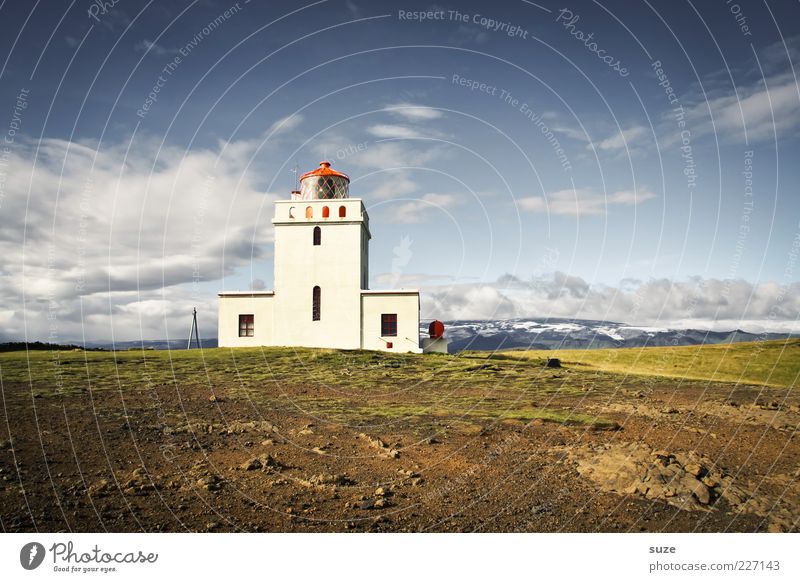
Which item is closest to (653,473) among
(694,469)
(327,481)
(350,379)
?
(694,469)

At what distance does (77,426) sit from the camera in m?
10.5

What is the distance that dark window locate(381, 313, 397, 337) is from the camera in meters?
30.3

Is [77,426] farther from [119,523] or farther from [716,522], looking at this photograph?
[716,522]

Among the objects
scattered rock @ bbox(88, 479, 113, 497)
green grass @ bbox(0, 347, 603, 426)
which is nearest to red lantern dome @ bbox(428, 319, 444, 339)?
green grass @ bbox(0, 347, 603, 426)

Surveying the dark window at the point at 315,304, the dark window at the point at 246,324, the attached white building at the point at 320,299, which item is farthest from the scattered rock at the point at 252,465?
the dark window at the point at 246,324

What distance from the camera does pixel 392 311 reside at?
3025 centimetres

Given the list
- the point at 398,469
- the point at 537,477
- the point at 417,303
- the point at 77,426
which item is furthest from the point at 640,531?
the point at 417,303

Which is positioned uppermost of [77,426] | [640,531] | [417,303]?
[417,303]

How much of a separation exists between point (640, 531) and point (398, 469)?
3.94 metres

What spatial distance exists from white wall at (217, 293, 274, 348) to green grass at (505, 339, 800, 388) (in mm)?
19056

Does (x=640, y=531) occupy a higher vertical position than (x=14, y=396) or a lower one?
lower

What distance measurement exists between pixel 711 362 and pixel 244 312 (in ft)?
96.3

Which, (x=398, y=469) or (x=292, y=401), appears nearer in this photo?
(x=398, y=469)

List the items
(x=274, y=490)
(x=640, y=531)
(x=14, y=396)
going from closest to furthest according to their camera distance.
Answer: (x=640, y=531) → (x=274, y=490) → (x=14, y=396)
